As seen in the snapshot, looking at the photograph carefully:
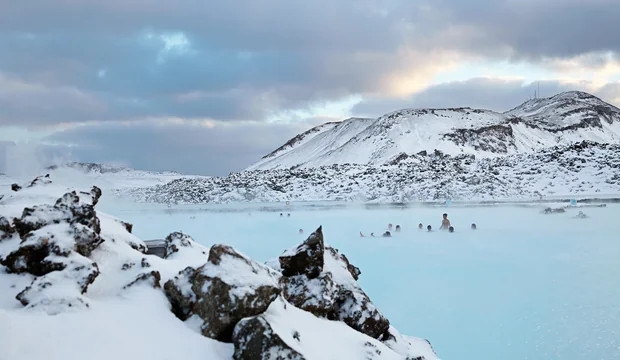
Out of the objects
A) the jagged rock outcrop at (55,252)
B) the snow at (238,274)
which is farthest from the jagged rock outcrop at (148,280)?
the snow at (238,274)

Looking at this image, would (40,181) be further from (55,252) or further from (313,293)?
(313,293)

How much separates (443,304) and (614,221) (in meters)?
11.1

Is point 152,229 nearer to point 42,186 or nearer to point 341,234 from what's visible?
point 341,234

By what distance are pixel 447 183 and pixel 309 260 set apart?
2399cm

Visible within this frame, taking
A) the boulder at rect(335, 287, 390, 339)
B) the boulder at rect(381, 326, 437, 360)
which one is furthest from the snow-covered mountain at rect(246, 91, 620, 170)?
the boulder at rect(335, 287, 390, 339)

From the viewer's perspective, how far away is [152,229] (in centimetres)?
1677

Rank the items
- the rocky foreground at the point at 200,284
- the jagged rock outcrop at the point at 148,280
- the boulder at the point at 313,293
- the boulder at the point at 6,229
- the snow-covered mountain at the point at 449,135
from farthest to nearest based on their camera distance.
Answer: the snow-covered mountain at the point at 449,135 < the boulder at the point at 313,293 < the boulder at the point at 6,229 < the jagged rock outcrop at the point at 148,280 < the rocky foreground at the point at 200,284

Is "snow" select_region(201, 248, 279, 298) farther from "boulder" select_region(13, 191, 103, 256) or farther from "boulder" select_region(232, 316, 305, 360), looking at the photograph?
"boulder" select_region(13, 191, 103, 256)

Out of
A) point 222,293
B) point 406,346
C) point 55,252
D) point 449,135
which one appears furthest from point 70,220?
point 449,135

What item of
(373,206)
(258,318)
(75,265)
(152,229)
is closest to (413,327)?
(258,318)

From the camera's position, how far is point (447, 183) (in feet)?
89.1

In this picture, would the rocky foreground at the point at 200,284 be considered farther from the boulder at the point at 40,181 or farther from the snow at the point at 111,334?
the boulder at the point at 40,181

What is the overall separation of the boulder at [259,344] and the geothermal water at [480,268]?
3.72 metres

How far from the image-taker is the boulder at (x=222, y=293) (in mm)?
3051
